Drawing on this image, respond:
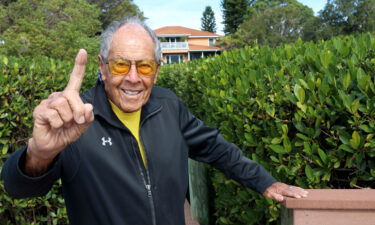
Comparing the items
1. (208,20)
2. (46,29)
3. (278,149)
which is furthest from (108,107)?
(208,20)

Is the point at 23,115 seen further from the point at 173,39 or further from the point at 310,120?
the point at 173,39

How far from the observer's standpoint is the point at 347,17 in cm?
4622

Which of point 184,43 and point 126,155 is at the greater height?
point 184,43

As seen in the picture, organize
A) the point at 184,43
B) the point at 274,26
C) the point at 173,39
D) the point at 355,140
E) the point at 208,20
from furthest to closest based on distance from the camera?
the point at 208,20, the point at 173,39, the point at 184,43, the point at 274,26, the point at 355,140

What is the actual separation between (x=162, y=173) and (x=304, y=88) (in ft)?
3.19

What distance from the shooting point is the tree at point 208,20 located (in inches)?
3676

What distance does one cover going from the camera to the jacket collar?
2.12m

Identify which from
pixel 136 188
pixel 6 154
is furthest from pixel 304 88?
pixel 6 154

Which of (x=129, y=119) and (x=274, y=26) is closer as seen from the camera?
(x=129, y=119)

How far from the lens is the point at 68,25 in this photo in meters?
25.5

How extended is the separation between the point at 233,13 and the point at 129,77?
243 ft

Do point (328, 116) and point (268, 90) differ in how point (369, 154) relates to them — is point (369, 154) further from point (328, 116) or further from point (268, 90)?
point (268, 90)

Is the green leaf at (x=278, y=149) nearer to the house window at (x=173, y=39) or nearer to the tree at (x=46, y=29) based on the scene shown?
the tree at (x=46, y=29)

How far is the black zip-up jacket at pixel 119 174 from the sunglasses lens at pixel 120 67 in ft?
0.48
